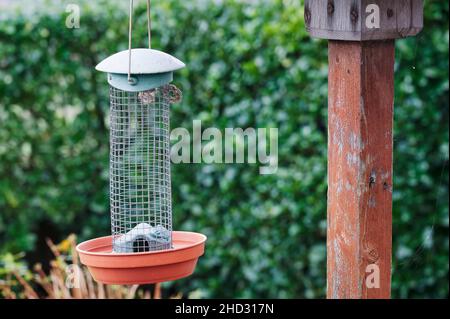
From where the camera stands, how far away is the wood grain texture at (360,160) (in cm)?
260

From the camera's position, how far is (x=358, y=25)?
8.38 feet

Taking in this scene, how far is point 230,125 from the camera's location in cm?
496

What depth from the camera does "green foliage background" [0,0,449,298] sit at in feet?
14.7

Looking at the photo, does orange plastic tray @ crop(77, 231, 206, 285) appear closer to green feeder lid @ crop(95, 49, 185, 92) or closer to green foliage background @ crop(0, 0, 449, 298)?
green feeder lid @ crop(95, 49, 185, 92)

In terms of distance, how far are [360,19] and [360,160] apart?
0.45 m

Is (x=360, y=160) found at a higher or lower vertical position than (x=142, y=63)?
lower

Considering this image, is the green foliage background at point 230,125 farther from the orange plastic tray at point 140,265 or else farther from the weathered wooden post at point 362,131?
the orange plastic tray at point 140,265

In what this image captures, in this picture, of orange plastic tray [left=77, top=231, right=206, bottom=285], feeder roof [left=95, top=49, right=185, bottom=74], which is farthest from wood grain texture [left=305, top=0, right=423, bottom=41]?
orange plastic tray [left=77, top=231, right=206, bottom=285]

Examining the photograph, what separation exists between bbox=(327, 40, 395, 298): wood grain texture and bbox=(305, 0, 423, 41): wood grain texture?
4cm

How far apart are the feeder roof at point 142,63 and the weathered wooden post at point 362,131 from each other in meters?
0.55

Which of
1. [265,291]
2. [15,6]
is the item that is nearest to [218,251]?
[265,291]

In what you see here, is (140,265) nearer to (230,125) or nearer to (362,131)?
(362,131)

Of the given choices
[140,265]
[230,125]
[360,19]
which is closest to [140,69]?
[140,265]
